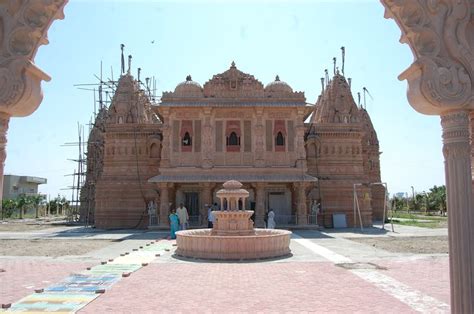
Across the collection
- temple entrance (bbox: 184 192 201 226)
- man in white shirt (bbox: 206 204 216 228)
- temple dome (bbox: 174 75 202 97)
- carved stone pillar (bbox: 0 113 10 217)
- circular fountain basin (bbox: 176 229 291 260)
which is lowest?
circular fountain basin (bbox: 176 229 291 260)

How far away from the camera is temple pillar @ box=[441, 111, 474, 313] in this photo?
4652 millimetres

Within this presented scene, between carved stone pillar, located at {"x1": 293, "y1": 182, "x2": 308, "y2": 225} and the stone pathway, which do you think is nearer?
the stone pathway

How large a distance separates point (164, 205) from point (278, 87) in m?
12.2

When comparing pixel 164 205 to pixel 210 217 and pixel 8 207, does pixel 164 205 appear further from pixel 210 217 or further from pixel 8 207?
pixel 8 207

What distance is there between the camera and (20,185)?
79938 mm

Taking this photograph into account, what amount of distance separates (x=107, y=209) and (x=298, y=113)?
54.8 ft

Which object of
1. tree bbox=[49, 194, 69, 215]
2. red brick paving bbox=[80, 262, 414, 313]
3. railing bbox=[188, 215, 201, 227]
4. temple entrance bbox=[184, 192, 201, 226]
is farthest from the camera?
tree bbox=[49, 194, 69, 215]

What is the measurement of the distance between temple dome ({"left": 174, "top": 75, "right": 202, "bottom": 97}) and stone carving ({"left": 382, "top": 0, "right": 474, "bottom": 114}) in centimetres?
2527

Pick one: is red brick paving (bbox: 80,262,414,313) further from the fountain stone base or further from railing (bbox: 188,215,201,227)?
railing (bbox: 188,215,201,227)

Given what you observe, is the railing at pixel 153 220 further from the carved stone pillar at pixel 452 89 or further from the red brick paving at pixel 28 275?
the carved stone pillar at pixel 452 89

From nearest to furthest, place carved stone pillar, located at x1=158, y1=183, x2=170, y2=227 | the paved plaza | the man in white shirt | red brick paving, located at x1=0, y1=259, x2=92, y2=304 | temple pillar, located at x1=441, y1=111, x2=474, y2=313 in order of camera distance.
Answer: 1. temple pillar, located at x1=441, y1=111, x2=474, y2=313
2. the paved plaza
3. red brick paving, located at x1=0, y1=259, x2=92, y2=304
4. the man in white shirt
5. carved stone pillar, located at x1=158, y1=183, x2=170, y2=227

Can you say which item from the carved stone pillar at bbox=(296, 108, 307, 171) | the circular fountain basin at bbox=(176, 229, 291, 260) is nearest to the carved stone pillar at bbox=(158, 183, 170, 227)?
the carved stone pillar at bbox=(296, 108, 307, 171)

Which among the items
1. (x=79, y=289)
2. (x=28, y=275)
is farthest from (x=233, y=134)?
(x=79, y=289)

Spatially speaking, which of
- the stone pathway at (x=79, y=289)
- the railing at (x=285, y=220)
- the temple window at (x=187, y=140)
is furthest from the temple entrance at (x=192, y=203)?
the stone pathway at (x=79, y=289)
